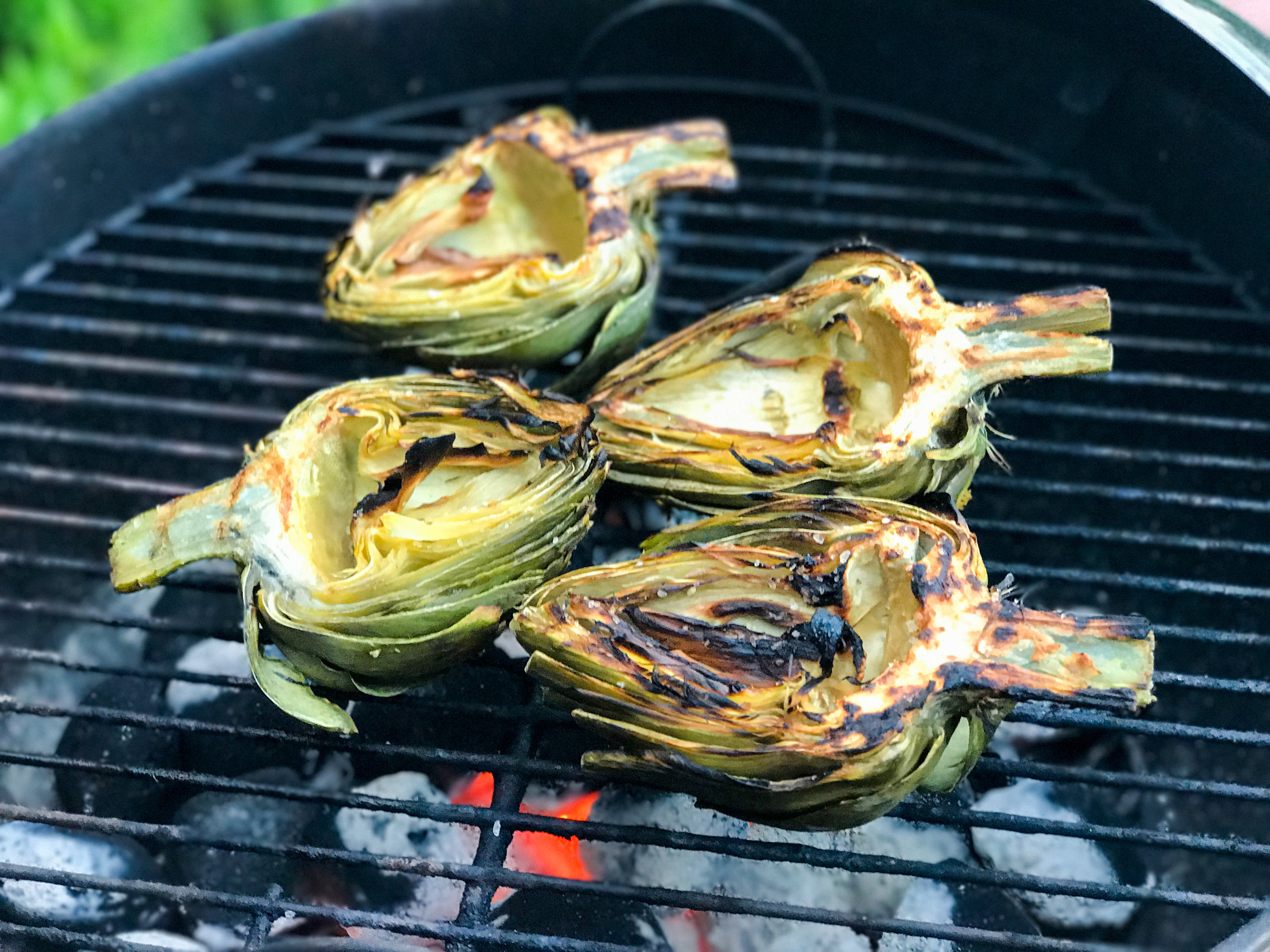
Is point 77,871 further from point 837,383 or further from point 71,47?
point 71,47

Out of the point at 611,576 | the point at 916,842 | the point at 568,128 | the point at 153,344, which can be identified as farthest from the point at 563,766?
the point at 153,344

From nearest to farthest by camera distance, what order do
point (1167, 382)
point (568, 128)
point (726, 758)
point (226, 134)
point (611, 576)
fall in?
point (726, 758)
point (611, 576)
point (1167, 382)
point (568, 128)
point (226, 134)

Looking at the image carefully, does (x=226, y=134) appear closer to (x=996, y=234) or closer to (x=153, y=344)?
(x=153, y=344)

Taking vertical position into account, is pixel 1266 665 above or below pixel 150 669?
below

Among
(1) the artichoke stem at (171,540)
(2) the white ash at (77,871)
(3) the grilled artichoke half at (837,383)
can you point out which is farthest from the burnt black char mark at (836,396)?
(2) the white ash at (77,871)

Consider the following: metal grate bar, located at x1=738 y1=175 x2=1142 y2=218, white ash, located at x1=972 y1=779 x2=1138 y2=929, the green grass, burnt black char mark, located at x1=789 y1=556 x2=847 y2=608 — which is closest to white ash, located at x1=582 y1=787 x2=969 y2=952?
white ash, located at x1=972 y1=779 x2=1138 y2=929

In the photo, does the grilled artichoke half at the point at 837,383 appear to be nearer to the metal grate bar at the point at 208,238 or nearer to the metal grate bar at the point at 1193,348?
the metal grate bar at the point at 1193,348
